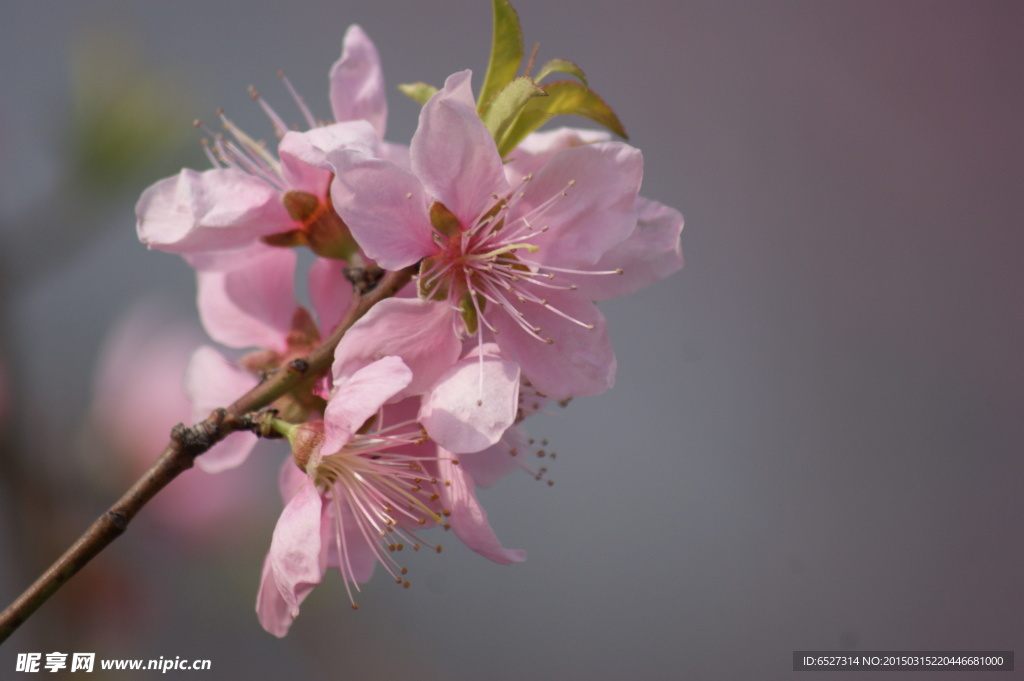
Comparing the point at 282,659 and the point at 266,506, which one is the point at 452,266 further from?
the point at 282,659

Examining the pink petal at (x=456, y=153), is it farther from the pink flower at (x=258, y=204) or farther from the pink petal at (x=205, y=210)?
the pink petal at (x=205, y=210)

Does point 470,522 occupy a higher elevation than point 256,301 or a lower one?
lower

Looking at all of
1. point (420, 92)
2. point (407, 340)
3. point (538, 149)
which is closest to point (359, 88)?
point (420, 92)

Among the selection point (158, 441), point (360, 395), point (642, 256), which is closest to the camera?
point (360, 395)

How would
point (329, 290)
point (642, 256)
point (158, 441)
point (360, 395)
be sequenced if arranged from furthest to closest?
point (158, 441), point (329, 290), point (642, 256), point (360, 395)

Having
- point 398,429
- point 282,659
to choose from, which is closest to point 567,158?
point 398,429

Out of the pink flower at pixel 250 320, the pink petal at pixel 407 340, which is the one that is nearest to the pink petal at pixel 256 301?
the pink flower at pixel 250 320

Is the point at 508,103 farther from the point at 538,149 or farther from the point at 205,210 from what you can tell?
the point at 205,210
